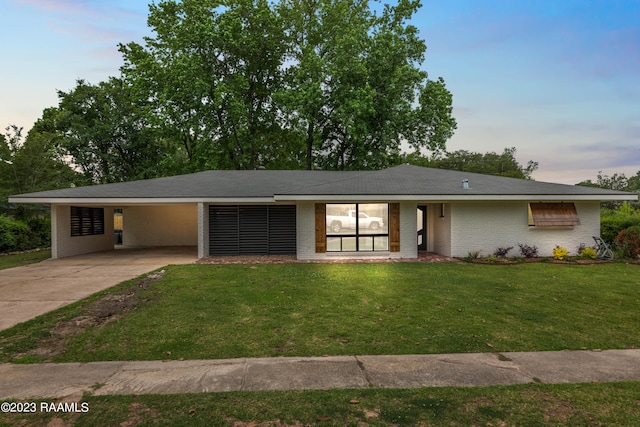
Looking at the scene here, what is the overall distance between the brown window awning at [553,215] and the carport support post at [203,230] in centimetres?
1272

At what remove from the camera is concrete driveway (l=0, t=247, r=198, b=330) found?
6484mm

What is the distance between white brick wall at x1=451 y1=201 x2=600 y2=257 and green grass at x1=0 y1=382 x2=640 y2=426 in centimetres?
984

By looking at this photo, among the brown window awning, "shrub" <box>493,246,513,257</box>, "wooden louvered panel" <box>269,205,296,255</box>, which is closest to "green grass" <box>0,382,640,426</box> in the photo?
"shrub" <box>493,246,513,257</box>

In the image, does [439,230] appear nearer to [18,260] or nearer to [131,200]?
[131,200]

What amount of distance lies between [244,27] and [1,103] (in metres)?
16.2

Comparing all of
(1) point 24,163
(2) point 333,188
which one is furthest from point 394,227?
(1) point 24,163

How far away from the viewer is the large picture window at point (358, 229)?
12844mm

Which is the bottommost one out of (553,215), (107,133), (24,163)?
(553,215)

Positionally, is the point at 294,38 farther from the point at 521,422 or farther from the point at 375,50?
the point at 521,422

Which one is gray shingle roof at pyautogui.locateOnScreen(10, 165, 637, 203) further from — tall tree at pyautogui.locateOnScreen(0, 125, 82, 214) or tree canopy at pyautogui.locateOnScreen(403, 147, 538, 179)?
tree canopy at pyautogui.locateOnScreen(403, 147, 538, 179)

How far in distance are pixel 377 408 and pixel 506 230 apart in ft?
39.5

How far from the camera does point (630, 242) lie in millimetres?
12508

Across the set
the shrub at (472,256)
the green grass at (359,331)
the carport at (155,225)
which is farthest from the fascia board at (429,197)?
the carport at (155,225)

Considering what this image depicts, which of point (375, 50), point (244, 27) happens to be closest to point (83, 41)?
point (244, 27)
